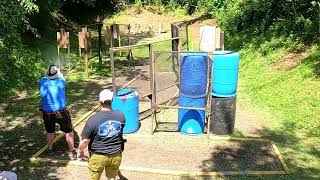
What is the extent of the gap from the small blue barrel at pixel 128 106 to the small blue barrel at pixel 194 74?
3.84ft

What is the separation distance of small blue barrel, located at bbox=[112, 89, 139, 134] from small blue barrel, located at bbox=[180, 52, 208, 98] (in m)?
1.17

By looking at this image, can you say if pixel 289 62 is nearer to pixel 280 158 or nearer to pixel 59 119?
pixel 280 158

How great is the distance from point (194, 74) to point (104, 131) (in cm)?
356

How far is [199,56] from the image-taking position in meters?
8.52

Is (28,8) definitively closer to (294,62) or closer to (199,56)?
(199,56)

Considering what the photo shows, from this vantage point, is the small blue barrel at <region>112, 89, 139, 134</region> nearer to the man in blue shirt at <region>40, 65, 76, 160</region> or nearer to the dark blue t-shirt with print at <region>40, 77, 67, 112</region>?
the man in blue shirt at <region>40, 65, 76, 160</region>

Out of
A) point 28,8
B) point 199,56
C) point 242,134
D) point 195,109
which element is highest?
point 28,8

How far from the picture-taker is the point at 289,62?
13.7m

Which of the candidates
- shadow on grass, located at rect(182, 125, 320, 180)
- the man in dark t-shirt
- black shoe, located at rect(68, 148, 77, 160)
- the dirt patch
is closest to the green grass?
shadow on grass, located at rect(182, 125, 320, 180)

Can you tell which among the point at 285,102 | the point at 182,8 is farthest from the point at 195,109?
the point at 182,8

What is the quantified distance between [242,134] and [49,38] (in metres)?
12.4

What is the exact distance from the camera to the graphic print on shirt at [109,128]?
5.44 meters

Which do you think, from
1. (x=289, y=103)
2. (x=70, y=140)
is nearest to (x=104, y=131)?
(x=70, y=140)

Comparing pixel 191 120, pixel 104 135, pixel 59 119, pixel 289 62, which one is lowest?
pixel 191 120
